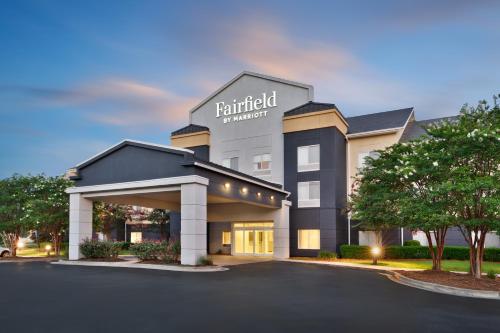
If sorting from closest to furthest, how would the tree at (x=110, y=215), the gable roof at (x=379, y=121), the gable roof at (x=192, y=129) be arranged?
the gable roof at (x=379, y=121), the gable roof at (x=192, y=129), the tree at (x=110, y=215)

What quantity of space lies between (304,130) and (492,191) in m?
19.6

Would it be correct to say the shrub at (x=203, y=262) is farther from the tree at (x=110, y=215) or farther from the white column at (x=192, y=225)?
the tree at (x=110, y=215)

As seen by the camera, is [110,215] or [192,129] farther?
[110,215]

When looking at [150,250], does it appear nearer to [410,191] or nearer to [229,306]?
[229,306]

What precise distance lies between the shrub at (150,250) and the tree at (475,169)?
1647 centimetres

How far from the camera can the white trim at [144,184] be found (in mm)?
22703

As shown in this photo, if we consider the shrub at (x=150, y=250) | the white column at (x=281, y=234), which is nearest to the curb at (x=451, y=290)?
the shrub at (x=150, y=250)

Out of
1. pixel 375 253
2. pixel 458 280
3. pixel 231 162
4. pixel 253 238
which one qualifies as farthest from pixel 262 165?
pixel 458 280

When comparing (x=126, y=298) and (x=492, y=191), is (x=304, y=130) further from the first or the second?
(x=126, y=298)

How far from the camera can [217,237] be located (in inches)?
1538

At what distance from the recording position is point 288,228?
3412 centimetres

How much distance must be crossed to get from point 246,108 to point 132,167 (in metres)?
15.1

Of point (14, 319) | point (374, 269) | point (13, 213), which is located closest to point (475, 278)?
point (374, 269)

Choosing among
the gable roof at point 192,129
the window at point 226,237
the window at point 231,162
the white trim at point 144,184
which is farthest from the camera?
the gable roof at point 192,129
